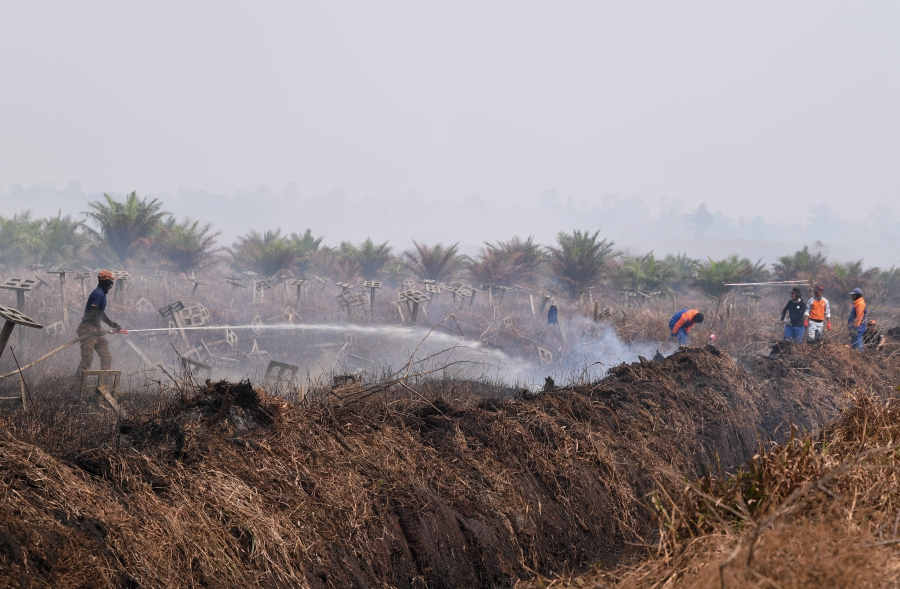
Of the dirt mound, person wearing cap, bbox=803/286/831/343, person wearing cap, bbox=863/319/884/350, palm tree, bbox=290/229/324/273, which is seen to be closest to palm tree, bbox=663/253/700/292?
person wearing cap, bbox=863/319/884/350

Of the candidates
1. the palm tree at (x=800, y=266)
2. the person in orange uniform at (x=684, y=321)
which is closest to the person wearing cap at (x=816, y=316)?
the person in orange uniform at (x=684, y=321)

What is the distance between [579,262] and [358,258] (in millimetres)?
9808

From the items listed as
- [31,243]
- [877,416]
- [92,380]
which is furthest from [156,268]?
[877,416]

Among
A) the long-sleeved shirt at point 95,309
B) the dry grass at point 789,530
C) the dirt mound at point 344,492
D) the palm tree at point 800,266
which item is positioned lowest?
the dirt mound at point 344,492

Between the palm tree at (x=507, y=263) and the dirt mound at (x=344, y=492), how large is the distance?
18.2 m

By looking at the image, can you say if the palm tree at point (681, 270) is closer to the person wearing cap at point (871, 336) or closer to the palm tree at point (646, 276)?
the palm tree at point (646, 276)

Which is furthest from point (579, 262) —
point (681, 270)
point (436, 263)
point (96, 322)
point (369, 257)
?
point (96, 322)

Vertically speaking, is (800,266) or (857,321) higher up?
(800,266)

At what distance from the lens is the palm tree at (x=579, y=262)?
2411 cm

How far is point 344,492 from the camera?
4734mm

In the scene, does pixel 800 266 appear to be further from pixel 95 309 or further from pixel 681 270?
pixel 95 309

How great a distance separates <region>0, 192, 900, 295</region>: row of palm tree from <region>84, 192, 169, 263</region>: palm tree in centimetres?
3

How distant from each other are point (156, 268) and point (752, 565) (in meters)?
23.1

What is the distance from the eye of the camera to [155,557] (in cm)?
367
